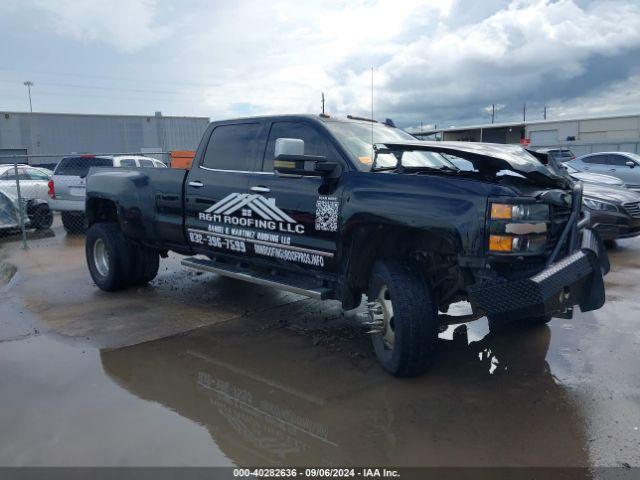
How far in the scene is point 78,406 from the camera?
3670 millimetres

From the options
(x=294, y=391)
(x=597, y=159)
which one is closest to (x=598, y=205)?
(x=294, y=391)

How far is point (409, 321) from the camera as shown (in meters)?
3.74

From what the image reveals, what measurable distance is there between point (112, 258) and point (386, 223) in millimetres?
3948

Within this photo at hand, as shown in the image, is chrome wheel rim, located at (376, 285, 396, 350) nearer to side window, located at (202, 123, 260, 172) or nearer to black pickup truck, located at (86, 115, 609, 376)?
black pickup truck, located at (86, 115, 609, 376)

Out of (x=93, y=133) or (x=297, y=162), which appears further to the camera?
(x=93, y=133)

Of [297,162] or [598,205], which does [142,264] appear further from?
[598,205]

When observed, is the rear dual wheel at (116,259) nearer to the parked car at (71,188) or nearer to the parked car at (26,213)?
the parked car at (71,188)

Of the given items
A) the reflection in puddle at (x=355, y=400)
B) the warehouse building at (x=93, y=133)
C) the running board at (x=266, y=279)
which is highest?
the warehouse building at (x=93, y=133)

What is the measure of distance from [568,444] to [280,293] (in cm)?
391

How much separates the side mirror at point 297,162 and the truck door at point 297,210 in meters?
0.15

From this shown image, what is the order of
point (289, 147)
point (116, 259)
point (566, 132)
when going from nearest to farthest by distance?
point (289, 147) → point (116, 259) → point (566, 132)

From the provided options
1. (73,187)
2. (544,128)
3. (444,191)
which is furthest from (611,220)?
(544,128)

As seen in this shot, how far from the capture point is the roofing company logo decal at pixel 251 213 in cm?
469

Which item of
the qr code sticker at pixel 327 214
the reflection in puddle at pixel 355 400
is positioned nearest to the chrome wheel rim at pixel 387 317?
the reflection in puddle at pixel 355 400
